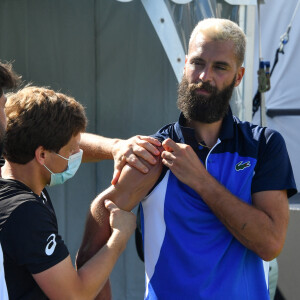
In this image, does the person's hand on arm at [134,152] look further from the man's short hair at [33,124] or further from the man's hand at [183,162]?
the man's short hair at [33,124]

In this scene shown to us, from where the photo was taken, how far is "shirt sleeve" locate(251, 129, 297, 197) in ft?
6.31

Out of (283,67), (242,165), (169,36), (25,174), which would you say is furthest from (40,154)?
(283,67)

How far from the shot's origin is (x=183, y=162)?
1.91 metres

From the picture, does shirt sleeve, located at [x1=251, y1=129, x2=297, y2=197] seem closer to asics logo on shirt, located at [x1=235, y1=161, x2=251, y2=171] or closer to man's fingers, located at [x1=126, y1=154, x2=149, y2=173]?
asics logo on shirt, located at [x1=235, y1=161, x2=251, y2=171]

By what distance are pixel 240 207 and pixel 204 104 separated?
1.34 ft

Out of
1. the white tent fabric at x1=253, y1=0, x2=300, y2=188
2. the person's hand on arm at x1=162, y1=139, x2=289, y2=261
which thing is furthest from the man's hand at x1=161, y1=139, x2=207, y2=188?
the white tent fabric at x1=253, y1=0, x2=300, y2=188

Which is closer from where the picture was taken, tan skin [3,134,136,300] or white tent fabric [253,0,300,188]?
tan skin [3,134,136,300]

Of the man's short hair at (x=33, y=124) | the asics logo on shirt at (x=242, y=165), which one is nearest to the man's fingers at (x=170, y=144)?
the asics logo on shirt at (x=242, y=165)

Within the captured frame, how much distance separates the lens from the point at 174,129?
83.7 inches

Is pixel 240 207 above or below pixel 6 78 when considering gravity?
below

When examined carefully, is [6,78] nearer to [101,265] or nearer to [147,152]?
[147,152]

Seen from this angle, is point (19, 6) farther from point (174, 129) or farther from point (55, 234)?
point (55, 234)

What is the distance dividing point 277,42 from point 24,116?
3548mm

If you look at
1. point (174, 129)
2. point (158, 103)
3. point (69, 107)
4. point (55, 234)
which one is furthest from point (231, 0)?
point (55, 234)
